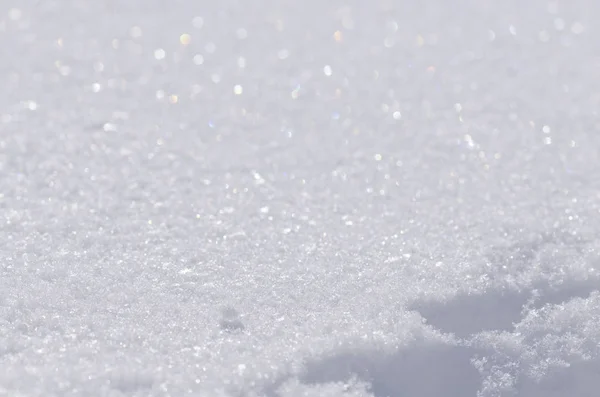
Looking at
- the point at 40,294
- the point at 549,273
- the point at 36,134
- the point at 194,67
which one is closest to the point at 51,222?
the point at 40,294

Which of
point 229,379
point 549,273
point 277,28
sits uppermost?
point 277,28

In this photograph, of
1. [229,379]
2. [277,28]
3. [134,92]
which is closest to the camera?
[229,379]

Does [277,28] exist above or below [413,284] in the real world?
above

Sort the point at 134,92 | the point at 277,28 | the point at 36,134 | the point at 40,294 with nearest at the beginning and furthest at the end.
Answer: the point at 40,294, the point at 36,134, the point at 134,92, the point at 277,28

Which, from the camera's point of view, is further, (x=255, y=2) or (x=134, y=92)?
(x=255, y=2)

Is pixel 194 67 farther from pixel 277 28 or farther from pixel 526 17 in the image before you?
pixel 526 17

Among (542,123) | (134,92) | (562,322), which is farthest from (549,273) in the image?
(134,92)

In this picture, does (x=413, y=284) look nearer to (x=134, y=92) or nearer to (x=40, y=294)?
(x=40, y=294)
